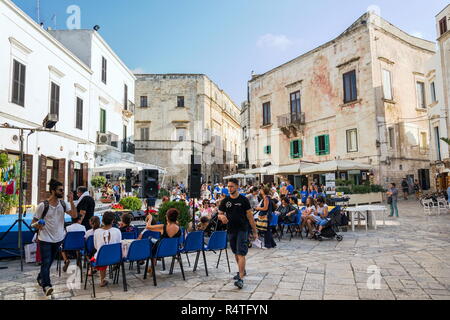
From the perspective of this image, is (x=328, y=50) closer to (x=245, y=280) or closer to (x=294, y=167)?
(x=294, y=167)

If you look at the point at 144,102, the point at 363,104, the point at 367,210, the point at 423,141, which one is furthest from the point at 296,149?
the point at 144,102

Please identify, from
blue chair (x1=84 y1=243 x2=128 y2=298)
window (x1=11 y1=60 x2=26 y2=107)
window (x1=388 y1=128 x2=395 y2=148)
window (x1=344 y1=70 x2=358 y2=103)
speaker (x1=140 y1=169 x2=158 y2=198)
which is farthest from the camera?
window (x1=344 y1=70 x2=358 y2=103)

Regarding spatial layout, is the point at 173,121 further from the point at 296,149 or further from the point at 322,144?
the point at 322,144

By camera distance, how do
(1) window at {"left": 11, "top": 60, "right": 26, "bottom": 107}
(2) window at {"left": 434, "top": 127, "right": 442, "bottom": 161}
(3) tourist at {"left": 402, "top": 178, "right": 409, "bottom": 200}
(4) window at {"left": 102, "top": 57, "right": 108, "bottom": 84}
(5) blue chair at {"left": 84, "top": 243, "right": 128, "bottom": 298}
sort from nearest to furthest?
(5) blue chair at {"left": 84, "top": 243, "right": 128, "bottom": 298}
(1) window at {"left": 11, "top": 60, "right": 26, "bottom": 107}
(4) window at {"left": 102, "top": 57, "right": 108, "bottom": 84}
(2) window at {"left": 434, "top": 127, "right": 442, "bottom": 161}
(3) tourist at {"left": 402, "top": 178, "right": 409, "bottom": 200}

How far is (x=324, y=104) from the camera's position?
2230cm

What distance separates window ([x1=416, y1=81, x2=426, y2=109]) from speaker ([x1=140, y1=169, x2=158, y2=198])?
65.8 ft

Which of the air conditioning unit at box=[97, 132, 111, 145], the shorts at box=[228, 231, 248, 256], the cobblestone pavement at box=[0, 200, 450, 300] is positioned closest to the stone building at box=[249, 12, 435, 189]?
the air conditioning unit at box=[97, 132, 111, 145]

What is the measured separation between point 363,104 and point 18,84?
58.4 feet

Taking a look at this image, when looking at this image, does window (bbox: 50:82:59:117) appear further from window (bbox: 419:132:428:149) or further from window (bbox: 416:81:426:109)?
window (bbox: 416:81:426:109)

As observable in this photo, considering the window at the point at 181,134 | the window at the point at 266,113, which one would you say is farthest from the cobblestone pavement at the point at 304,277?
the window at the point at 181,134

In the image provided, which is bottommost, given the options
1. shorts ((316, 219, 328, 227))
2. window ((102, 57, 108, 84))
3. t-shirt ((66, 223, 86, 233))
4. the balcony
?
shorts ((316, 219, 328, 227))

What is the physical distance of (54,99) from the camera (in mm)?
13578

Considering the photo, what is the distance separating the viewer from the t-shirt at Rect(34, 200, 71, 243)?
14.5 ft

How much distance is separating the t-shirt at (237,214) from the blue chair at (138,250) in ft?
4.11
